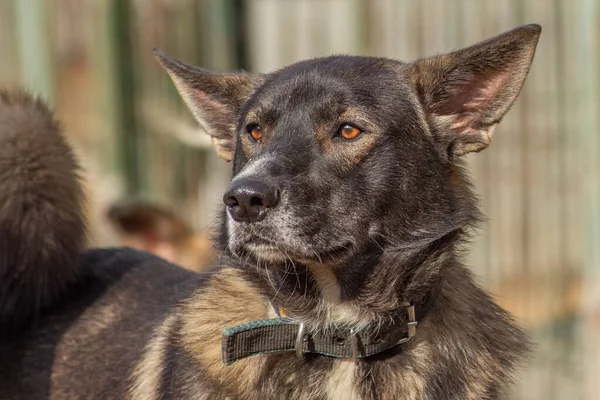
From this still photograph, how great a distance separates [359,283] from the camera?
346cm

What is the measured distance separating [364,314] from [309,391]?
0.33 metres

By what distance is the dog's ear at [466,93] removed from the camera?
3.59 m

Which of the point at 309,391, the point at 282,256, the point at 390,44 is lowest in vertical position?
the point at 309,391

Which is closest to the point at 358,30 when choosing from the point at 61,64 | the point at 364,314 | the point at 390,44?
the point at 390,44

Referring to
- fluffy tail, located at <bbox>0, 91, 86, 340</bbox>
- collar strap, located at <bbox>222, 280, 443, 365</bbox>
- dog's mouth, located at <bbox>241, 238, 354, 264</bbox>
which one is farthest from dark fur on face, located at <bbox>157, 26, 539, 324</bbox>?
fluffy tail, located at <bbox>0, 91, 86, 340</bbox>

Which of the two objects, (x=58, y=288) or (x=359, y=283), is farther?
(x=58, y=288)

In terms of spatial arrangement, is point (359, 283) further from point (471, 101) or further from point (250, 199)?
point (471, 101)

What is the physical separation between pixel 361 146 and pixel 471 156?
4.20 metres

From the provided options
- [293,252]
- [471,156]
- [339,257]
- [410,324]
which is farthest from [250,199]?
[471,156]

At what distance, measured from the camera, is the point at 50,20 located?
9.12 metres

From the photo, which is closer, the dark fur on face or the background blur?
the dark fur on face

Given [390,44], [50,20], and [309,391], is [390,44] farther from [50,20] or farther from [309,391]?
[309,391]

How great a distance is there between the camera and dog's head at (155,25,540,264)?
3.23 meters

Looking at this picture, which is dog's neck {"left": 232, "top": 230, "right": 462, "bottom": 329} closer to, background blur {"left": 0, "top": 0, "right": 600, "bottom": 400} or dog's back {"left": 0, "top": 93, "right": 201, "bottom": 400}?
dog's back {"left": 0, "top": 93, "right": 201, "bottom": 400}
